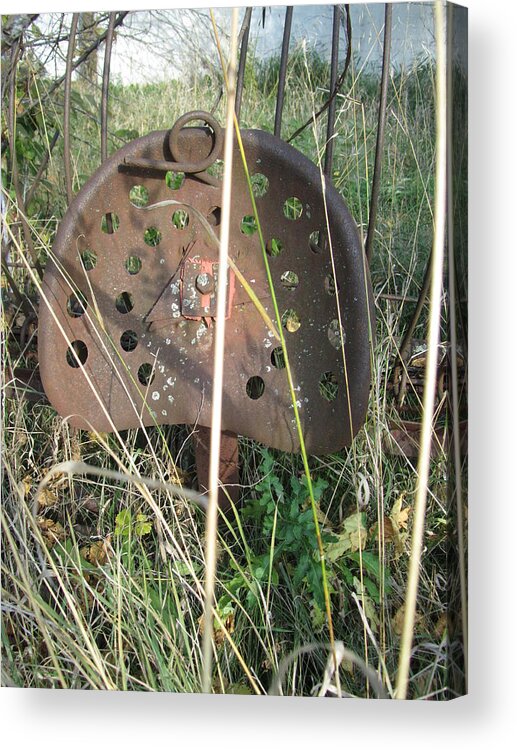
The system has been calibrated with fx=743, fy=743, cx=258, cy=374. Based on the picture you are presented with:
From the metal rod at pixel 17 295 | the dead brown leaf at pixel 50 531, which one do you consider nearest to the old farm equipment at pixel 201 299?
the metal rod at pixel 17 295

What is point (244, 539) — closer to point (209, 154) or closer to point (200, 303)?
point (200, 303)

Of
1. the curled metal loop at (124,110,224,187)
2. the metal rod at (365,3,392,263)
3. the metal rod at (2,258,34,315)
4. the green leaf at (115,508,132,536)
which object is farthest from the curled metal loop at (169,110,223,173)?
the green leaf at (115,508,132,536)

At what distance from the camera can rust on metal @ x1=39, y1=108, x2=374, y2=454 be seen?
1.30 meters

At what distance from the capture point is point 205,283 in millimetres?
1349

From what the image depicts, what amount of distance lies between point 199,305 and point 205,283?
0.04 metres

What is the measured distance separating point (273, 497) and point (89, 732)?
55cm

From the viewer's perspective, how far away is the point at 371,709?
1.28m

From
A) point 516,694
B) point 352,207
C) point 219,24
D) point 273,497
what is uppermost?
point 219,24

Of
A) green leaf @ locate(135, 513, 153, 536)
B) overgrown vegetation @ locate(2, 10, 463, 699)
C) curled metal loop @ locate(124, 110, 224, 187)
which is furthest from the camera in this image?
green leaf @ locate(135, 513, 153, 536)

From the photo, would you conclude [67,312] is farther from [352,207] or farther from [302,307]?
[352,207]

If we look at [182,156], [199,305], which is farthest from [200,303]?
[182,156]

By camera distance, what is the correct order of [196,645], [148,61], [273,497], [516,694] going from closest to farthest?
1. [516,694]
2. [196,645]
3. [273,497]
4. [148,61]

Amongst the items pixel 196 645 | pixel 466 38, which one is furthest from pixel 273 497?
pixel 466 38

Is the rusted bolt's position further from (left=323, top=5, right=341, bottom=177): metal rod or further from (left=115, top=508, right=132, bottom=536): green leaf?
(left=115, top=508, right=132, bottom=536): green leaf
